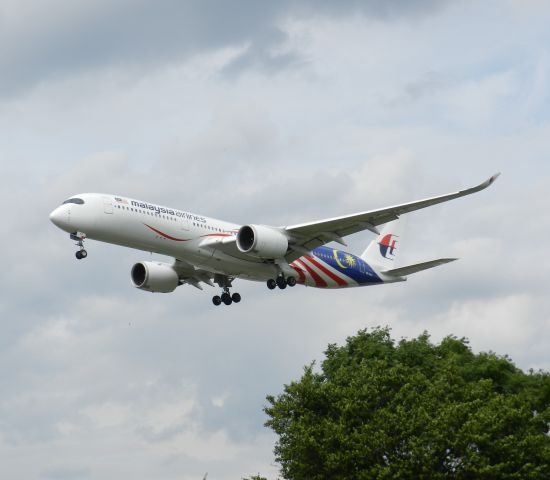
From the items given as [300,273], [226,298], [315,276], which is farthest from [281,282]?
[226,298]

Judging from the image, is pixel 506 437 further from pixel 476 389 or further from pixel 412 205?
pixel 412 205

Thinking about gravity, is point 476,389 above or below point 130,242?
below

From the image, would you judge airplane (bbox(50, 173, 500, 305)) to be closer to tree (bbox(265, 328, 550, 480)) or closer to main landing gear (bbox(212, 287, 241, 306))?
main landing gear (bbox(212, 287, 241, 306))

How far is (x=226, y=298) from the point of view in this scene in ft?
228

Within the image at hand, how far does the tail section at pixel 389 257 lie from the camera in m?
68.1

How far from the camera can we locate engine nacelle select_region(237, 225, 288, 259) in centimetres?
6172

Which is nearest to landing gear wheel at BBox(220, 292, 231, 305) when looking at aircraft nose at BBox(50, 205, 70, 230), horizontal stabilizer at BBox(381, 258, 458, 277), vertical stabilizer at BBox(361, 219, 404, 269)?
vertical stabilizer at BBox(361, 219, 404, 269)

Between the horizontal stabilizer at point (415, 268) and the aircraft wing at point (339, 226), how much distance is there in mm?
4046

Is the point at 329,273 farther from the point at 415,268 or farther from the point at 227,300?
the point at 227,300

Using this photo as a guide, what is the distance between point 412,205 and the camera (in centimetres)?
5909

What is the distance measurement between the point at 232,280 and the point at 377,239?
11.6m

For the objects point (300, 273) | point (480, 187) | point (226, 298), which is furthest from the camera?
point (226, 298)

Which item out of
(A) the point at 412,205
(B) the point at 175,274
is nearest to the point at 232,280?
(B) the point at 175,274

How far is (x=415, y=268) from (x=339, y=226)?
6844 millimetres
